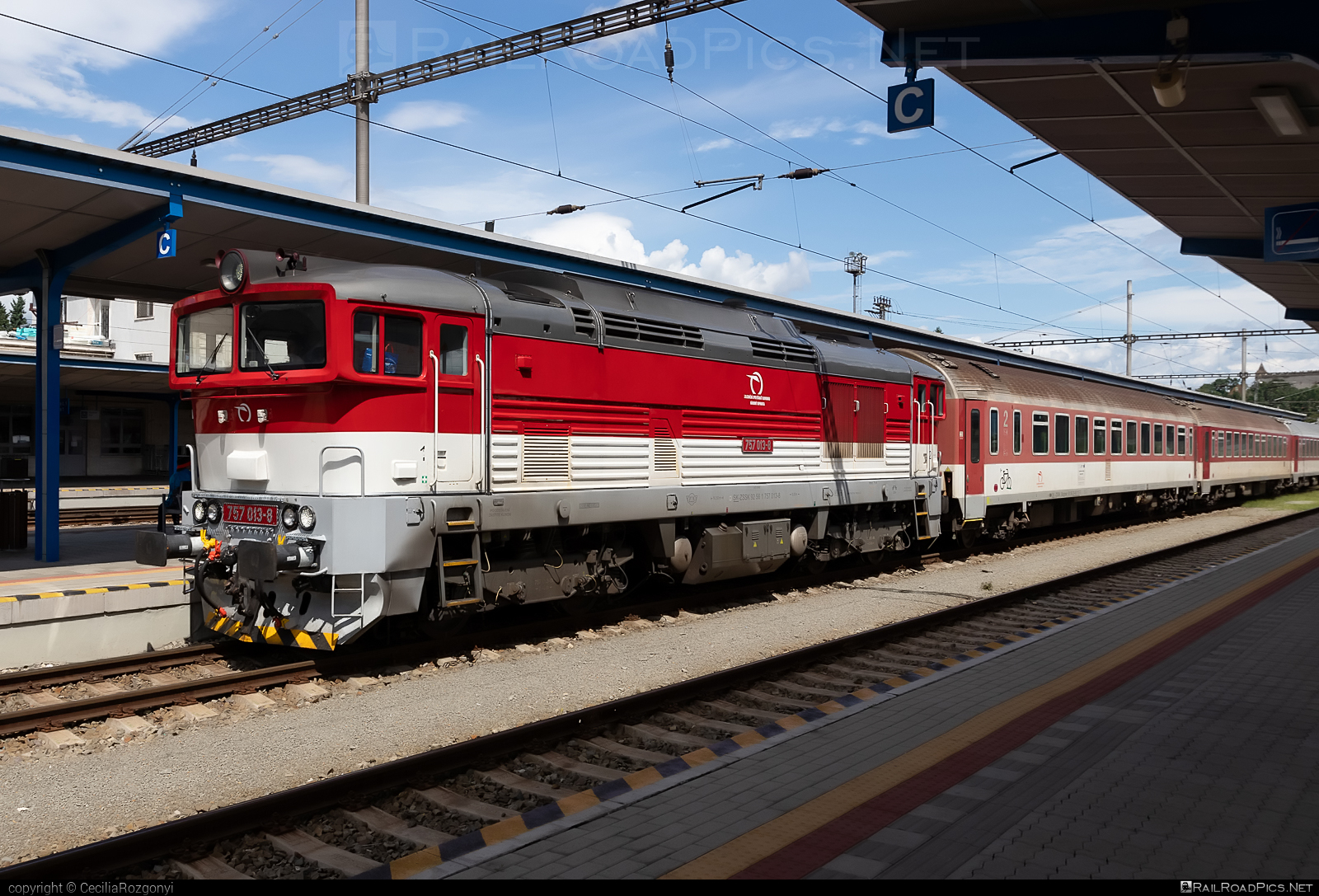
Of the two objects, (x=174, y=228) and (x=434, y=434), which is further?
(x=174, y=228)

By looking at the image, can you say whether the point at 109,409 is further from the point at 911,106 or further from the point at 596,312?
the point at 911,106

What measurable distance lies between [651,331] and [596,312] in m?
0.95

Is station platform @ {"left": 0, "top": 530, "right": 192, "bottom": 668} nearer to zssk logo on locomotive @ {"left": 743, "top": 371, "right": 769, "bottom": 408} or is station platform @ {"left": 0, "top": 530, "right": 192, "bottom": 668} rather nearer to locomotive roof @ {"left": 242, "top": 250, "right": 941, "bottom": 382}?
locomotive roof @ {"left": 242, "top": 250, "right": 941, "bottom": 382}

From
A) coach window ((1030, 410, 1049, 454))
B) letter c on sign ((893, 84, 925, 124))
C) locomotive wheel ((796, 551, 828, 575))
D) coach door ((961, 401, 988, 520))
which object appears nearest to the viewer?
letter c on sign ((893, 84, 925, 124))

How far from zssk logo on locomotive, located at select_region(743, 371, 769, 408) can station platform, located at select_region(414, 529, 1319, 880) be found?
506 centimetres

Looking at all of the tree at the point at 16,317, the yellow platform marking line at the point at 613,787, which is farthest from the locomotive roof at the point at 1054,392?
the tree at the point at 16,317

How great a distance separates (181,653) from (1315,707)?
10.2 meters

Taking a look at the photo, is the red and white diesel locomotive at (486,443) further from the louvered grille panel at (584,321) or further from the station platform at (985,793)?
the station platform at (985,793)

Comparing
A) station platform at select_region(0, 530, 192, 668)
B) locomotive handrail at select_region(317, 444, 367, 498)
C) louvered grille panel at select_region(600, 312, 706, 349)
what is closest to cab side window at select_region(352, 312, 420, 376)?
locomotive handrail at select_region(317, 444, 367, 498)

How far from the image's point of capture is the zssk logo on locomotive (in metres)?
12.5

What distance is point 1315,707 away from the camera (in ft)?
23.8

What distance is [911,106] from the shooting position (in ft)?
30.2

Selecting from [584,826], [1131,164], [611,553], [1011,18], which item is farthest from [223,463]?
[1131,164]

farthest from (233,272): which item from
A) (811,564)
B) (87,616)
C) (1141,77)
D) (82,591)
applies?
Answer: (811,564)
